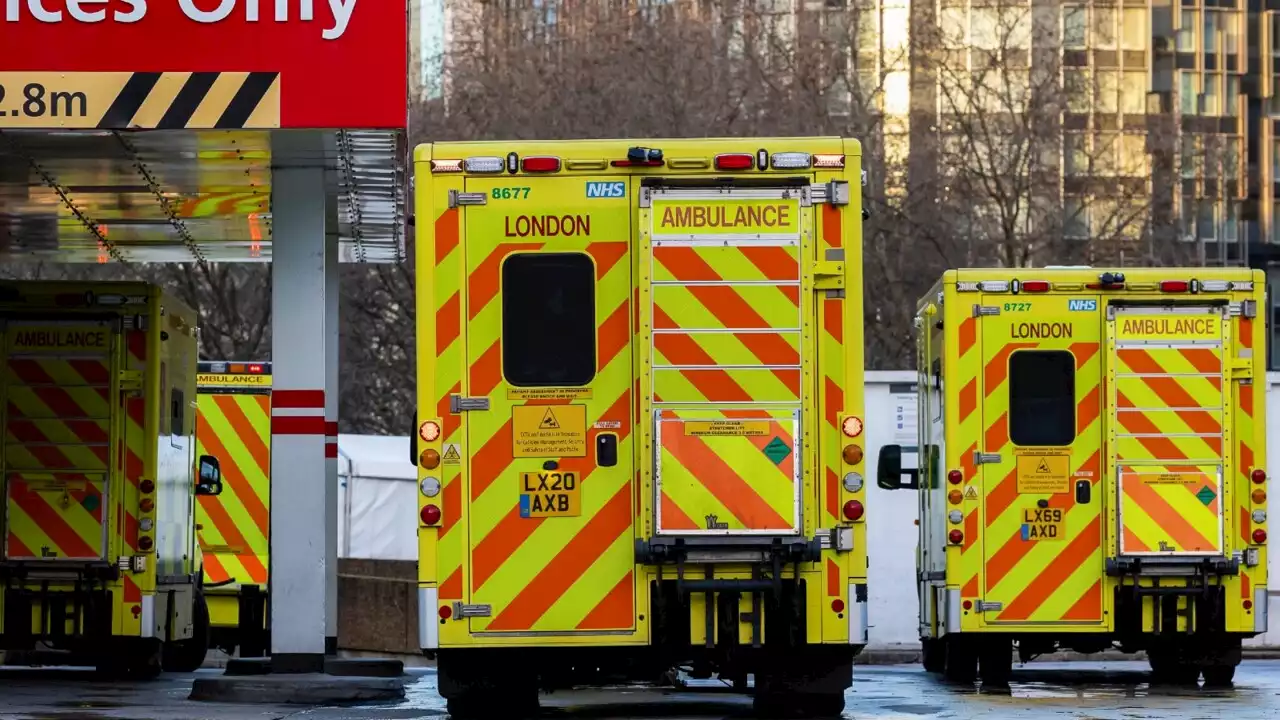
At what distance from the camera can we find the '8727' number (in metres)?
12.3

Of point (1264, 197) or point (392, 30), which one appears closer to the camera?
point (392, 30)

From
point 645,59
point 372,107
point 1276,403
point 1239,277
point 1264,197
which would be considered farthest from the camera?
point 1264,197

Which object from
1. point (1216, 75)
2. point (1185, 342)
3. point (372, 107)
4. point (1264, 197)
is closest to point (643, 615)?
point (372, 107)

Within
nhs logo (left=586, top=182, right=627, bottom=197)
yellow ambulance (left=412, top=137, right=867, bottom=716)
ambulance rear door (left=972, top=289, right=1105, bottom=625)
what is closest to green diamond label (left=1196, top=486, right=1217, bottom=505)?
ambulance rear door (left=972, top=289, right=1105, bottom=625)

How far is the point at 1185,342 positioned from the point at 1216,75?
59.0m

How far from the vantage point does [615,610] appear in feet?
40.3

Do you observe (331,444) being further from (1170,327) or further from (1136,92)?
(1136,92)

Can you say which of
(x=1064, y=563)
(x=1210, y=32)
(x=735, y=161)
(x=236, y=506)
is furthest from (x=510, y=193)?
(x=1210, y=32)

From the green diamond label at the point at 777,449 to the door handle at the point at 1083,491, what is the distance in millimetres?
4458

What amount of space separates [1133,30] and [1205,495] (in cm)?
4914

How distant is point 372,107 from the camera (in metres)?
13.5

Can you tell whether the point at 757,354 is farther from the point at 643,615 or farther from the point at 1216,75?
the point at 1216,75

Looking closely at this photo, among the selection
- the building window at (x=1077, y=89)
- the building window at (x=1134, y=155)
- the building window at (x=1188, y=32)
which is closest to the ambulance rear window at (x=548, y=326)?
the building window at (x=1077, y=89)

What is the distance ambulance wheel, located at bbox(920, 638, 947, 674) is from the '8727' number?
667 centimetres
